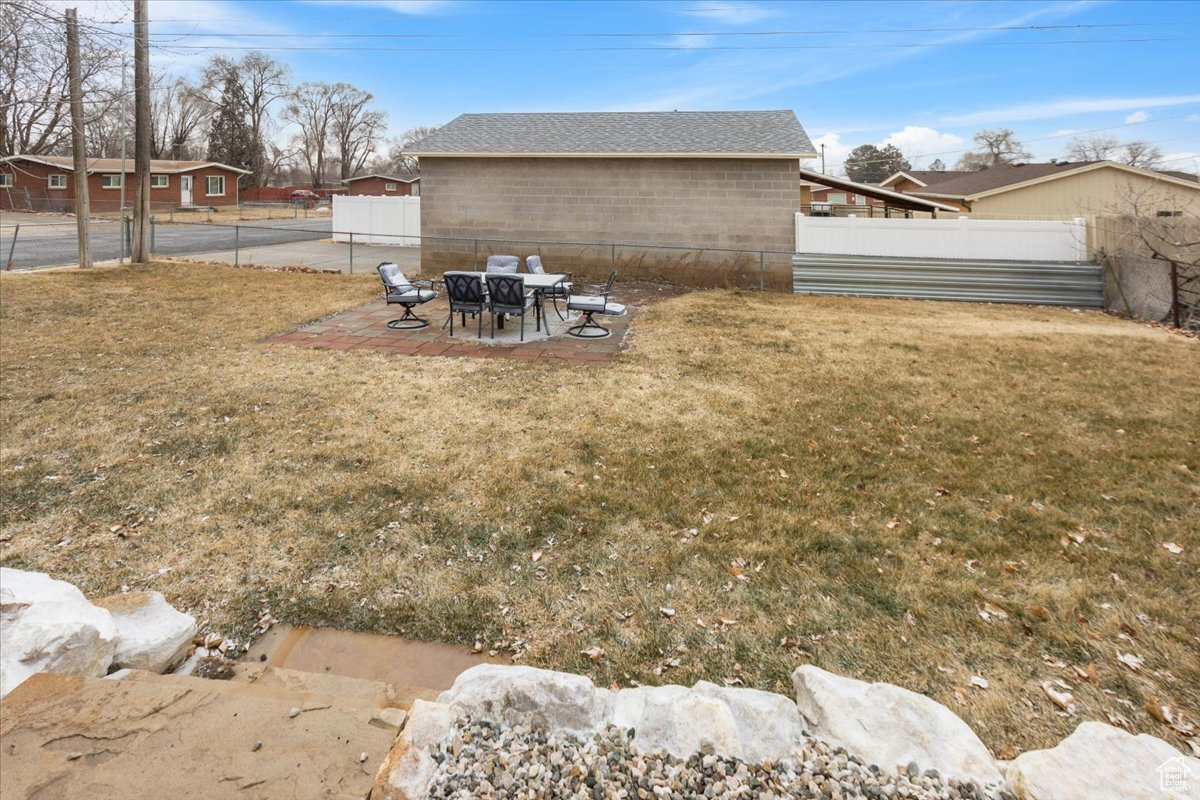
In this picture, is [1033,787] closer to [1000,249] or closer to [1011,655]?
[1011,655]

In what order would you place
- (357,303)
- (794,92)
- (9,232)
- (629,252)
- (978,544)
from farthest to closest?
1. (794,92)
2. (9,232)
3. (629,252)
4. (357,303)
5. (978,544)

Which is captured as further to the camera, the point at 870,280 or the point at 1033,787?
the point at 870,280

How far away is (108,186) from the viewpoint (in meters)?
39.3

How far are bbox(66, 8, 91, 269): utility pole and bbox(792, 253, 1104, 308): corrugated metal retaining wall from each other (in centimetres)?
1432

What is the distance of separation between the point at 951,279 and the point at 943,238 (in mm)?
1238

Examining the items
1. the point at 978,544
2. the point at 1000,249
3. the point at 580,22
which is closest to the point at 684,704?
the point at 978,544

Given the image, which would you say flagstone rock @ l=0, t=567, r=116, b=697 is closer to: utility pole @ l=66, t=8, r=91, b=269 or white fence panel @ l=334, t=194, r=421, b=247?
utility pole @ l=66, t=8, r=91, b=269

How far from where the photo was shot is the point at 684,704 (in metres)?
2.03

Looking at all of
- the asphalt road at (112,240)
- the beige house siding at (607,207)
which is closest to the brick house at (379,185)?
the asphalt road at (112,240)

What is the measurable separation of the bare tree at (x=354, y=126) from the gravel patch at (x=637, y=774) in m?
72.5

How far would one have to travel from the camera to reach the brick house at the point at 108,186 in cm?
3672

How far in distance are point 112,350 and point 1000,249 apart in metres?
16.7

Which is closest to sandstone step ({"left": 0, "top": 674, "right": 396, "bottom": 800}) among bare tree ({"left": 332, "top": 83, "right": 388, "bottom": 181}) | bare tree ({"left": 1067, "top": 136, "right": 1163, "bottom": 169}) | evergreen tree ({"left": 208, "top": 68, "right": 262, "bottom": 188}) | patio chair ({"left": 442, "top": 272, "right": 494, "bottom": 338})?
patio chair ({"left": 442, "top": 272, "right": 494, "bottom": 338})

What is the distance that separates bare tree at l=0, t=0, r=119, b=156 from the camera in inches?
362
